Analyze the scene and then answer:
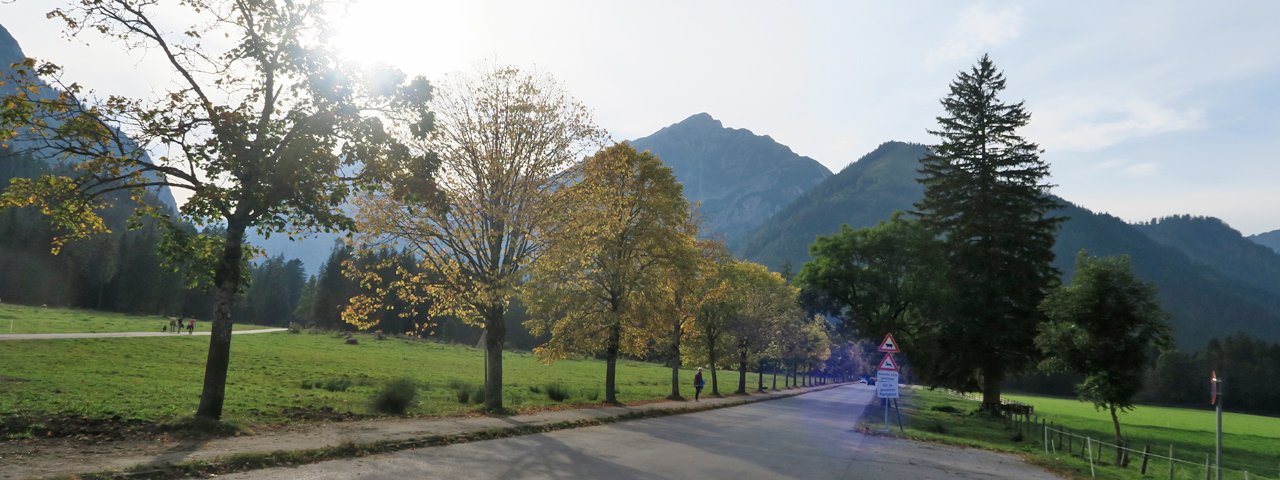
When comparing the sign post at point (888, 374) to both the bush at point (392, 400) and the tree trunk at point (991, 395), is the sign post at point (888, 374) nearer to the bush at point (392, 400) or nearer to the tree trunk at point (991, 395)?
the tree trunk at point (991, 395)

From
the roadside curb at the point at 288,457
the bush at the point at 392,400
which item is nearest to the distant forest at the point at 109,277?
the bush at the point at 392,400

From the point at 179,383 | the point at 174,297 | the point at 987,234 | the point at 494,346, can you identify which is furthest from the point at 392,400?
the point at 174,297

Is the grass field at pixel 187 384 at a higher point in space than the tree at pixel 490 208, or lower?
lower

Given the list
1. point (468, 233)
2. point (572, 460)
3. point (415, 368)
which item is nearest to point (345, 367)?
point (415, 368)

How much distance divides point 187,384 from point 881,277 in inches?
1422

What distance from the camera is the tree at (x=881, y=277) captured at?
39.1 meters

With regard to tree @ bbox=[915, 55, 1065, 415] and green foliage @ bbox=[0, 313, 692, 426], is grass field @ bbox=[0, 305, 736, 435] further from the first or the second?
tree @ bbox=[915, 55, 1065, 415]

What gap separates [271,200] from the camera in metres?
13.2

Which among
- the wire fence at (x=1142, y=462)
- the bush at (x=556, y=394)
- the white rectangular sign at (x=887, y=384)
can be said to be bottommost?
the bush at (x=556, y=394)

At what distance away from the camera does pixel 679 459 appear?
1282cm

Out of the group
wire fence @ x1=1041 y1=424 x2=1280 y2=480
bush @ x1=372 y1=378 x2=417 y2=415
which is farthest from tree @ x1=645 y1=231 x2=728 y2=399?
wire fence @ x1=1041 y1=424 x2=1280 y2=480

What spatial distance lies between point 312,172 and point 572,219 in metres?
10.0

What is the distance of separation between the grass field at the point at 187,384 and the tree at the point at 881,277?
629 inches

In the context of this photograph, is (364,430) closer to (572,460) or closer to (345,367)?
(572,460)
